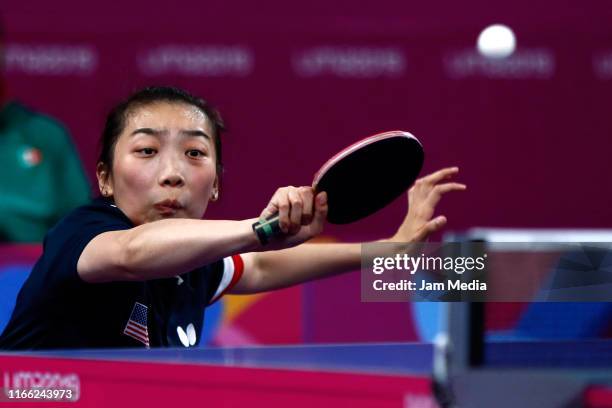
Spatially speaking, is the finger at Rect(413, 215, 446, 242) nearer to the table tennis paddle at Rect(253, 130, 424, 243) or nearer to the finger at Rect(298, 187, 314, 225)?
the table tennis paddle at Rect(253, 130, 424, 243)

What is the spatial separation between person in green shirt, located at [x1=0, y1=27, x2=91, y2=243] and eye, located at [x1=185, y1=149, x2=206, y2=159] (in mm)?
2278

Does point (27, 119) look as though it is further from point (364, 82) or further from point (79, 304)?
point (79, 304)

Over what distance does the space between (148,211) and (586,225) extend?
4.42 m

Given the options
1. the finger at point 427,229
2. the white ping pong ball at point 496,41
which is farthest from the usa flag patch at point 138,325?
the white ping pong ball at point 496,41

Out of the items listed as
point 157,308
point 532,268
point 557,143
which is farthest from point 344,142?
point 157,308

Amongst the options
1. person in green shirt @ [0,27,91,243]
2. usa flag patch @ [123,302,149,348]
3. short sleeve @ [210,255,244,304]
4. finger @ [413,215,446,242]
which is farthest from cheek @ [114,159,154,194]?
person in green shirt @ [0,27,91,243]

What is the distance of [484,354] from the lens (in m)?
2.39

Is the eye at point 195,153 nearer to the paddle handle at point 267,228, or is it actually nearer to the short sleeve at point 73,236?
the short sleeve at point 73,236

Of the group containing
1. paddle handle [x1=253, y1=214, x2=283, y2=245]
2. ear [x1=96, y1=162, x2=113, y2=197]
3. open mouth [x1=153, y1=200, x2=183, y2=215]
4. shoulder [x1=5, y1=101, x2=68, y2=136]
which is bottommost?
paddle handle [x1=253, y1=214, x2=283, y2=245]

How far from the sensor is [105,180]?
8.68 ft

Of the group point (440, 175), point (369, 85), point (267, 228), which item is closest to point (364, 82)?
point (369, 85)

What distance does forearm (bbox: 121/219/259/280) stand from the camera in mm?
2115

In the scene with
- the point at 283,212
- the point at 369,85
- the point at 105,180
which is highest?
the point at 369,85

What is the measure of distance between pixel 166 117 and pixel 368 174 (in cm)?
46
